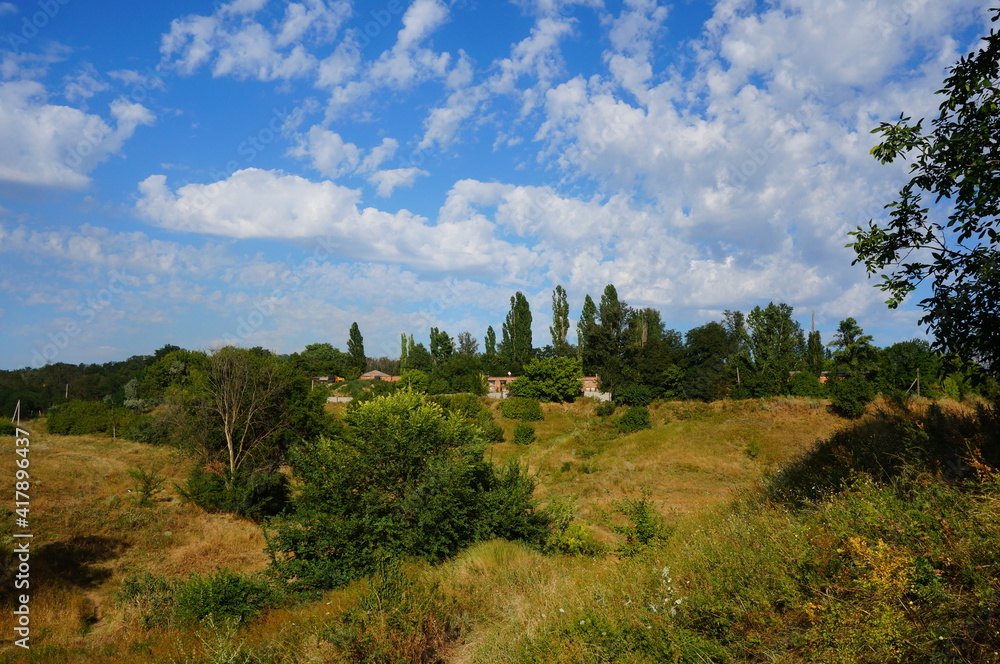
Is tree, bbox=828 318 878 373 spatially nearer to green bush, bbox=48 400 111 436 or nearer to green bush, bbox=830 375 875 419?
green bush, bbox=830 375 875 419

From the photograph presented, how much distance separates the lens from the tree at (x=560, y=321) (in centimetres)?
6425

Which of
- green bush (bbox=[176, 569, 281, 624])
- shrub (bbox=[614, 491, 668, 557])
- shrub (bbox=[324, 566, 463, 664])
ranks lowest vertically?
green bush (bbox=[176, 569, 281, 624])

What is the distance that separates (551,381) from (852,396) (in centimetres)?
2743

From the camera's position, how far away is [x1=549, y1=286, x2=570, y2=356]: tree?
6425 cm

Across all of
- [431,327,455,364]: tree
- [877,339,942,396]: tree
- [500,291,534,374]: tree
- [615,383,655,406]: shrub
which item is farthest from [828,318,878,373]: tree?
[431,327,455,364]: tree

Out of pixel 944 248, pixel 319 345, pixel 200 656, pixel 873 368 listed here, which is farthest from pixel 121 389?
pixel 873 368

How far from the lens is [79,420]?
3778cm

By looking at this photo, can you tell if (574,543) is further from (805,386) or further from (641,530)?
(805,386)

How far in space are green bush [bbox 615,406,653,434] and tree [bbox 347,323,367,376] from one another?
1899 inches

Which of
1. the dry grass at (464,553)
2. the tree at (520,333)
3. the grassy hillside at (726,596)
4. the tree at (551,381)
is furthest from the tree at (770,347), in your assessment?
the grassy hillside at (726,596)

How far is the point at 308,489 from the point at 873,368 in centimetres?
4335

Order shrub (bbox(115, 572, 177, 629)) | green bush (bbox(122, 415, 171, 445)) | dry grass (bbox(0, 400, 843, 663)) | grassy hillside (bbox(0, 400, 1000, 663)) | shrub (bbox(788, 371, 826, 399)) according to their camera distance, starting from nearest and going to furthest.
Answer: grassy hillside (bbox(0, 400, 1000, 663)), dry grass (bbox(0, 400, 843, 663)), shrub (bbox(115, 572, 177, 629)), green bush (bbox(122, 415, 171, 445)), shrub (bbox(788, 371, 826, 399))

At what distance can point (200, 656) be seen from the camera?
5.20m

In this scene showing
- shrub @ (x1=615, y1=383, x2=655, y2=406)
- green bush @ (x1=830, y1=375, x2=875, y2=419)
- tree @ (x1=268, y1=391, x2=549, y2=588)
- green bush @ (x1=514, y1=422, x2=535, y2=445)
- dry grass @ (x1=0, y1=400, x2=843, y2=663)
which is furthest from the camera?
shrub @ (x1=615, y1=383, x2=655, y2=406)
